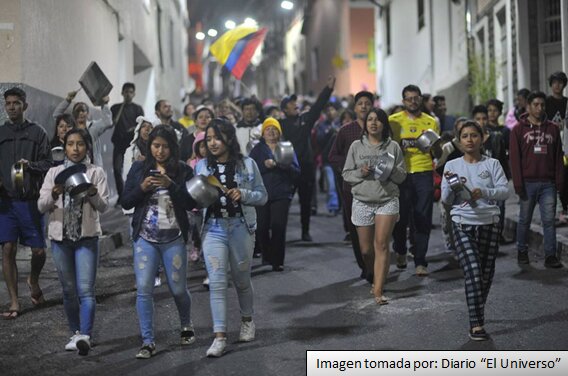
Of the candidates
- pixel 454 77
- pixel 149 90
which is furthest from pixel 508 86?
pixel 149 90

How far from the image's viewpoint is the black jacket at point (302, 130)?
11834 millimetres

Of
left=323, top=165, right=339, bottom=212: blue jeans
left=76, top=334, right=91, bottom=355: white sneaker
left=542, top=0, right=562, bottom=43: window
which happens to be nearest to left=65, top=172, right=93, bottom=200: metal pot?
left=76, top=334, right=91, bottom=355: white sneaker

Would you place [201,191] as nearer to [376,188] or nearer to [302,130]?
[376,188]

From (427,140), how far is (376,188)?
41.5 inches

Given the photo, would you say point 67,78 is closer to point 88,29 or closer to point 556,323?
point 88,29

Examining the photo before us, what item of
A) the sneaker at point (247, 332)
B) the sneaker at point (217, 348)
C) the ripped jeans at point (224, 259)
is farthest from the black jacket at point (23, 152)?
the sneaker at point (217, 348)

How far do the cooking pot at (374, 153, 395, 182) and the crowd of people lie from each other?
15 mm

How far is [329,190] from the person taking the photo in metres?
16.4

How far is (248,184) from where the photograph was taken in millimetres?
6887

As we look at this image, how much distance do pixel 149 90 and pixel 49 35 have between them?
41.2ft

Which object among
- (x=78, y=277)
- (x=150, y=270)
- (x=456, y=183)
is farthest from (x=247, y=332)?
(x=456, y=183)

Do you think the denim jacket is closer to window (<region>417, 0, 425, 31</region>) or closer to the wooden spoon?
the wooden spoon

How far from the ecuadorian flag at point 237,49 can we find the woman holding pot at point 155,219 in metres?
11.2

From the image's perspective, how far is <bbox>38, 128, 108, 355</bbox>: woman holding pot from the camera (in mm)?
6715
